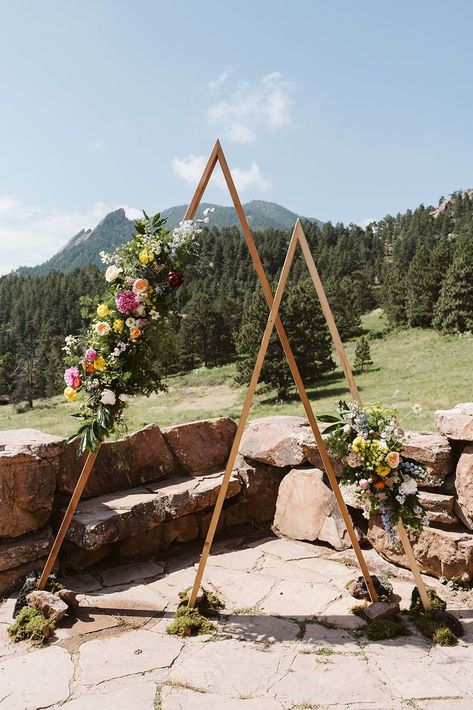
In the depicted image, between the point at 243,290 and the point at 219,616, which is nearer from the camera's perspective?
the point at 219,616

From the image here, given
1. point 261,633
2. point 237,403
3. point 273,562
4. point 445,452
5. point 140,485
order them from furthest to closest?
point 237,403 → point 140,485 → point 273,562 → point 445,452 → point 261,633

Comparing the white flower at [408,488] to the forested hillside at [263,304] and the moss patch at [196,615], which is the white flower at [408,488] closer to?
the moss patch at [196,615]

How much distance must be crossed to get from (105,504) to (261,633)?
243 cm

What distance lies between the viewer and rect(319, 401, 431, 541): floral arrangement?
4.29 metres

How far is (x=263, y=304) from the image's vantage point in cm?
3020

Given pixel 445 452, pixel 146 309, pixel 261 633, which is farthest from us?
Answer: pixel 445 452

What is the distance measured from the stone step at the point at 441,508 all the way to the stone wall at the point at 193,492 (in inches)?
0.4

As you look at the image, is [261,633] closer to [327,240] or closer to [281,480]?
[281,480]

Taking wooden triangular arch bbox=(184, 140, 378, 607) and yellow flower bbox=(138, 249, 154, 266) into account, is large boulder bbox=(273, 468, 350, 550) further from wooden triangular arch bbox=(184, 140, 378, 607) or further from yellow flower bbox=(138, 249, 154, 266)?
yellow flower bbox=(138, 249, 154, 266)

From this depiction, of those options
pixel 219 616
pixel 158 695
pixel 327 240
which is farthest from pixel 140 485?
pixel 327 240

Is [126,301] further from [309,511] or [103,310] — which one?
[309,511]

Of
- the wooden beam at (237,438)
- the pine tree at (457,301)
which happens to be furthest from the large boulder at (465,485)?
the pine tree at (457,301)

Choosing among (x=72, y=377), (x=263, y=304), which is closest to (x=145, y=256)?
(x=72, y=377)

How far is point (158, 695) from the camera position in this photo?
10.8ft
